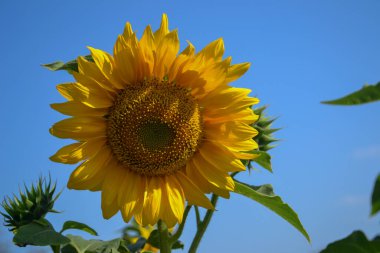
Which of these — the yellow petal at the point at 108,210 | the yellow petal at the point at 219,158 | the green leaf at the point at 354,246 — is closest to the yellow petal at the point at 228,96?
the yellow petal at the point at 219,158

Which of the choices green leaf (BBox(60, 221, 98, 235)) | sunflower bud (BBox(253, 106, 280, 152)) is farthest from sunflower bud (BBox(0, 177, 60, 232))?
sunflower bud (BBox(253, 106, 280, 152))

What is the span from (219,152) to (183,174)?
0.27 meters

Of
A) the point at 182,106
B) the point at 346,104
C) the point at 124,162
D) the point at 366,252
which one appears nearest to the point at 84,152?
the point at 124,162

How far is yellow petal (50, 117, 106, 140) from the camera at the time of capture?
263 centimetres

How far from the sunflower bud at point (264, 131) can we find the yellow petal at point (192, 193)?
64 centimetres

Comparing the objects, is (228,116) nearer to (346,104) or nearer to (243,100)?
(243,100)

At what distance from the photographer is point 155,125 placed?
288 centimetres

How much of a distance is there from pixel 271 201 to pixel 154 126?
80 cm

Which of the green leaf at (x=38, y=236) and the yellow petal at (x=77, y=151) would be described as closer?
the green leaf at (x=38, y=236)

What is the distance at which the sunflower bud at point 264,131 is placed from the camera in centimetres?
327

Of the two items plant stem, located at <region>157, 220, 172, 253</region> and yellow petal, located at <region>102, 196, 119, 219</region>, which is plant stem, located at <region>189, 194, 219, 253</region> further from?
yellow petal, located at <region>102, 196, 119, 219</region>

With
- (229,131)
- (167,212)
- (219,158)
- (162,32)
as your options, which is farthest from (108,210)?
(162,32)

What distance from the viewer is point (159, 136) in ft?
9.46

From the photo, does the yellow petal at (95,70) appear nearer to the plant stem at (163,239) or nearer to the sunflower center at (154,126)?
the sunflower center at (154,126)
